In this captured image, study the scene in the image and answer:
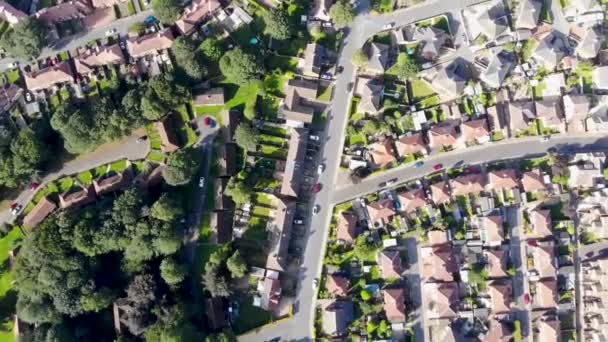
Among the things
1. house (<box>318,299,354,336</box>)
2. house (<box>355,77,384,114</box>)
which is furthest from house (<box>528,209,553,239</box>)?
house (<box>318,299,354,336</box>)

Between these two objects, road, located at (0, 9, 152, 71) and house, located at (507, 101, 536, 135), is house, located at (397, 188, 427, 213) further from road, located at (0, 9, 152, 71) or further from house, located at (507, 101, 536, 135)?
road, located at (0, 9, 152, 71)

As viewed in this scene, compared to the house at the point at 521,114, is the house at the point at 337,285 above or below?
below

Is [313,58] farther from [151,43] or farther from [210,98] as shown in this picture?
[151,43]

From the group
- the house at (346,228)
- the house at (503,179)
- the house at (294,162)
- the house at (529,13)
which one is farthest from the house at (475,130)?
the house at (294,162)

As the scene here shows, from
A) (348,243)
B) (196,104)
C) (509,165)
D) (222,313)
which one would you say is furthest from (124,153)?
(509,165)

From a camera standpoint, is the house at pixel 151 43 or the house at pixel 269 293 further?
the house at pixel 151 43

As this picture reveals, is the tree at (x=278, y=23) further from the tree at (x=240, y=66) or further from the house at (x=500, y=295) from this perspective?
the house at (x=500, y=295)

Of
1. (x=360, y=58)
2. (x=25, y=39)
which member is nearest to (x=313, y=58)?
(x=360, y=58)
